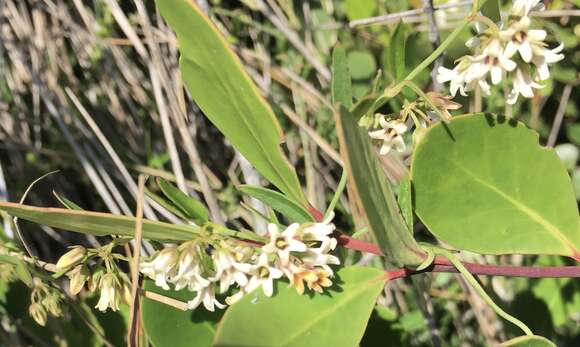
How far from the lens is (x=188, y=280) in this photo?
2.73ft

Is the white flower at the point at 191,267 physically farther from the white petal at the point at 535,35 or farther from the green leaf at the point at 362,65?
the green leaf at the point at 362,65

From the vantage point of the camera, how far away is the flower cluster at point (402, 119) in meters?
0.90

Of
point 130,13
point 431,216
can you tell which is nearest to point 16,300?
point 130,13

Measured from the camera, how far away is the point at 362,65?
163cm

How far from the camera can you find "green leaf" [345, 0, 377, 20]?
64.2 inches

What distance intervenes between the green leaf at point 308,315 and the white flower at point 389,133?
168 mm

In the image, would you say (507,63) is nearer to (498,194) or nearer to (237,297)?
(498,194)

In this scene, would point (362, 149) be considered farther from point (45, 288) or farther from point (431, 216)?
point (45, 288)

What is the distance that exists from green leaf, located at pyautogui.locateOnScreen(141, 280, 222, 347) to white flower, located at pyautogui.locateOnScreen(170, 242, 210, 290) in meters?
0.16

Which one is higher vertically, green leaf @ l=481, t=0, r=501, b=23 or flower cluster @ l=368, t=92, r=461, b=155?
green leaf @ l=481, t=0, r=501, b=23

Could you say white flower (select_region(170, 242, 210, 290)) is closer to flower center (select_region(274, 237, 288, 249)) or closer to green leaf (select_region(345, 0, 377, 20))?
flower center (select_region(274, 237, 288, 249))

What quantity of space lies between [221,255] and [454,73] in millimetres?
368

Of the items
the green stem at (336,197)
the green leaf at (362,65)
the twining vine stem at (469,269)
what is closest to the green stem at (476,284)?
the twining vine stem at (469,269)

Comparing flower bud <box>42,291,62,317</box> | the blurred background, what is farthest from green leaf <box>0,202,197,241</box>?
the blurred background
